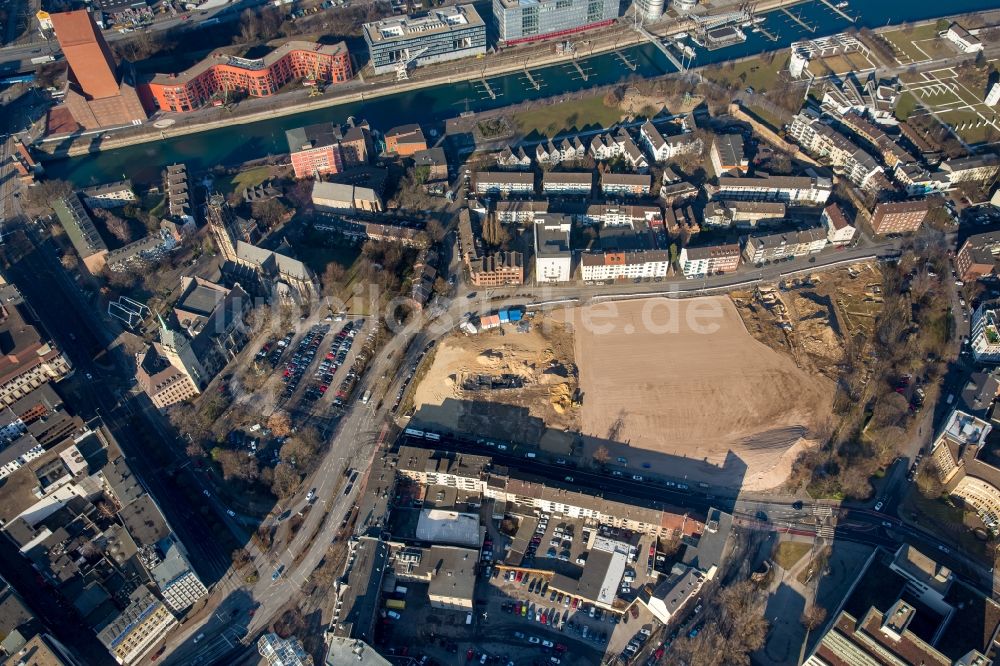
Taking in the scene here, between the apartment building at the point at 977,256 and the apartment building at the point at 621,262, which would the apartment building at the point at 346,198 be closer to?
the apartment building at the point at 621,262

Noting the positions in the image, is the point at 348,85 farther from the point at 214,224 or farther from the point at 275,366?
the point at 275,366

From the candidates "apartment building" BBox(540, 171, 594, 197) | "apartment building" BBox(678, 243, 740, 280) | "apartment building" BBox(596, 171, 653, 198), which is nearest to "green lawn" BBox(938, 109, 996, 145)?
"apartment building" BBox(678, 243, 740, 280)

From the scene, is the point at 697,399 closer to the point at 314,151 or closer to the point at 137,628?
the point at 137,628

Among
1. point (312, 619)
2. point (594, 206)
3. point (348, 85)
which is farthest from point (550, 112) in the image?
point (312, 619)

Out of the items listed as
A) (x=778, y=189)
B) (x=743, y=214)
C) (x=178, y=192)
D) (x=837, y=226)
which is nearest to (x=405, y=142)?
(x=178, y=192)

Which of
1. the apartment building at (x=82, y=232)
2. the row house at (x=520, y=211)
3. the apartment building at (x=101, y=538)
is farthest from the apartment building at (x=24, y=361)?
the row house at (x=520, y=211)

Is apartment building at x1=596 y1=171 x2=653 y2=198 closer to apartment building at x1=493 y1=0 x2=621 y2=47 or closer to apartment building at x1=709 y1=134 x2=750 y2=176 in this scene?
apartment building at x1=709 y1=134 x2=750 y2=176

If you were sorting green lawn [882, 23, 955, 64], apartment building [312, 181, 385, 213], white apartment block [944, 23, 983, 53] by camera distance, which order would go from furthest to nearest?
green lawn [882, 23, 955, 64], white apartment block [944, 23, 983, 53], apartment building [312, 181, 385, 213]
